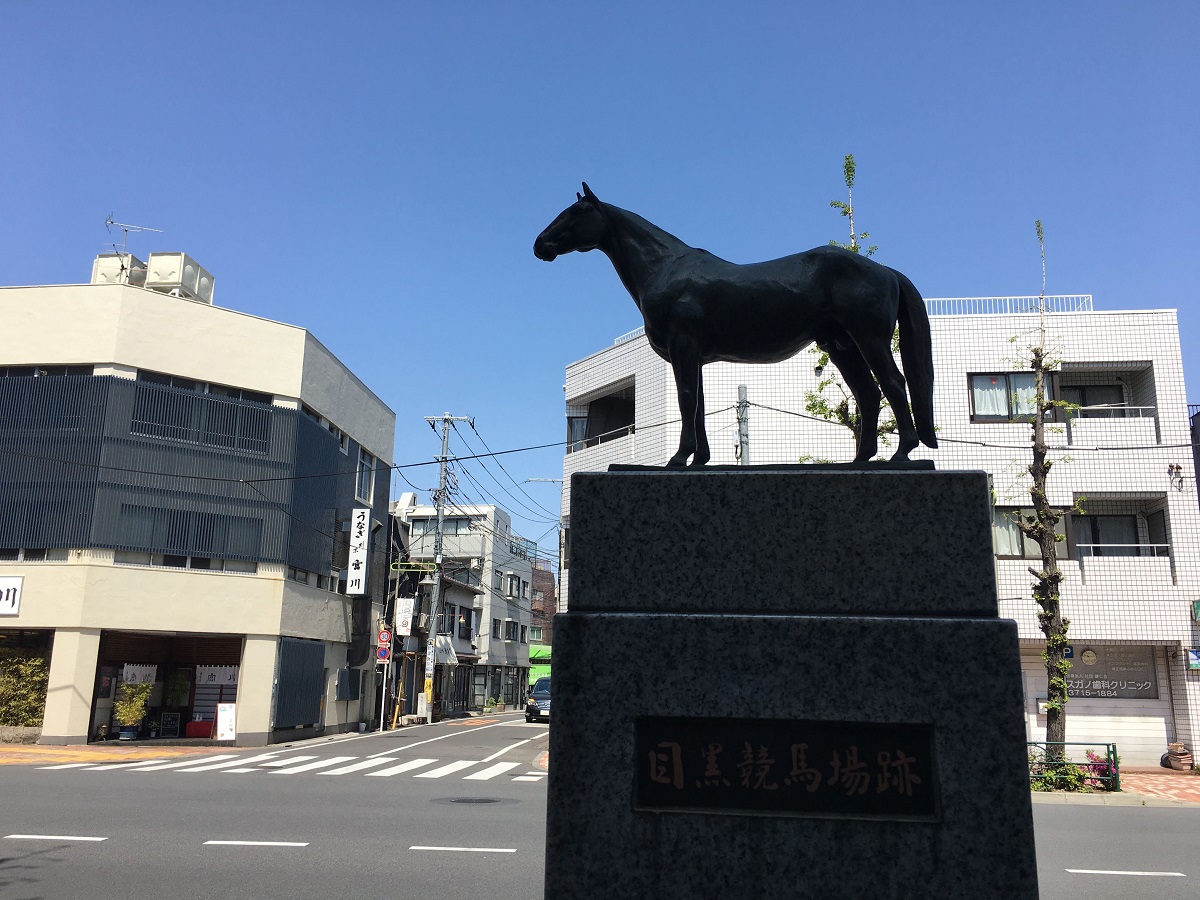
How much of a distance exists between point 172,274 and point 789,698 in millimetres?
29075

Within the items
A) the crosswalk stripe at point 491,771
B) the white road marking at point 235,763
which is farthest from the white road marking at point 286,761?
the crosswalk stripe at point 491,771

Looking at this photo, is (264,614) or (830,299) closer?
(830,299)

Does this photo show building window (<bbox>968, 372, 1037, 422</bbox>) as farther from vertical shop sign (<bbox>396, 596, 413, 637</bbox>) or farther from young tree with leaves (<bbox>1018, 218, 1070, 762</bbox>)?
vertical shop sign (<bbox>396, 596, 413, 637</bbox>)

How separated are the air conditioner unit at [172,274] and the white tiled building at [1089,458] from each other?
14725mm

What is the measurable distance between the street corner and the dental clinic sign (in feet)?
10.7

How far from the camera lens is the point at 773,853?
10.3 ft

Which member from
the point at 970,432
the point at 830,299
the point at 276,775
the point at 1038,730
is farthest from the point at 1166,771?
the point at 830,299

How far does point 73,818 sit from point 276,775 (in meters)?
5.88

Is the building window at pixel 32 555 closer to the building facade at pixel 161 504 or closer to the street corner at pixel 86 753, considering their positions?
the building facade at pixel 161 504

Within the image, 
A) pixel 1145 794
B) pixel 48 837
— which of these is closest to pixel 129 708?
pixel 48 837

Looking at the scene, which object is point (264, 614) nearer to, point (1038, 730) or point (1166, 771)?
point (1038, 730)

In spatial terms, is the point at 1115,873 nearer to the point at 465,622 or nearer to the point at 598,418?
the point at 598,418

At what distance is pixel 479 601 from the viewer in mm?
55562

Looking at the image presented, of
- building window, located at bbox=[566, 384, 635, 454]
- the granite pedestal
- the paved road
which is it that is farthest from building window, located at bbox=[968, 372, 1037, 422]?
the granite pedestal
